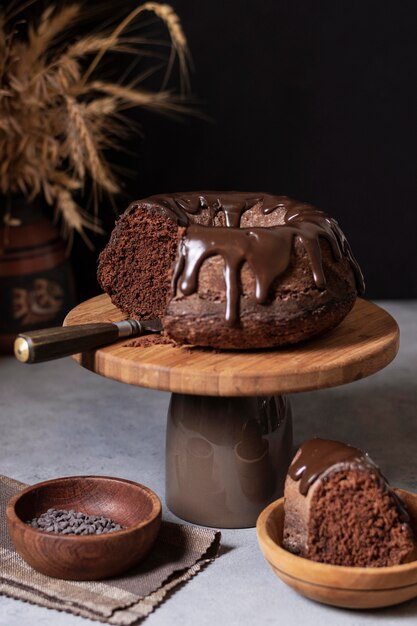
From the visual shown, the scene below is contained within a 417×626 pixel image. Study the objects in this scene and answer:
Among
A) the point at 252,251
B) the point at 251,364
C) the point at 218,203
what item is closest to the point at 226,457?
the point at 251,364

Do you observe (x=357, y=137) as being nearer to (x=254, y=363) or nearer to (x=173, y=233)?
(x=173, y=233)

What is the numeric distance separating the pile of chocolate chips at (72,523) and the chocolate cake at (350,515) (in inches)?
21.1

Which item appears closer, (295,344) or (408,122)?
(295,344)

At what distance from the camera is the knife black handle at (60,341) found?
8.81 ft

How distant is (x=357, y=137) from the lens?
486cm

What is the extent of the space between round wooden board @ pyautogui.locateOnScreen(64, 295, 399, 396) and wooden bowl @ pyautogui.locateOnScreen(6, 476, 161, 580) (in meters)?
0.31

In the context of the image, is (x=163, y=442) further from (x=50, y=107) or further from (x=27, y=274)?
(x=50, y=107)

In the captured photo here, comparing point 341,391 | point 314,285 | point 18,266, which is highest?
point 314,285

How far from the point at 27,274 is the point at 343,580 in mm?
2404

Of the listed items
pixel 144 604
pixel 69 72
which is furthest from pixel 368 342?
pixel 69 72

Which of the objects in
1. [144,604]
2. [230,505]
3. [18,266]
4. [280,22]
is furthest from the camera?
[280,22]

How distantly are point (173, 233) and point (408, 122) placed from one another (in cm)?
218

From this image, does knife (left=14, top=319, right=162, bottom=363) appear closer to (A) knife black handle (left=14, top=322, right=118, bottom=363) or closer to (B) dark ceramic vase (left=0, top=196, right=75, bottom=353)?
(A) knife black handle (left=14, top=322, right=118, bottom=363)

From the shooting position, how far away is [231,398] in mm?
2922
